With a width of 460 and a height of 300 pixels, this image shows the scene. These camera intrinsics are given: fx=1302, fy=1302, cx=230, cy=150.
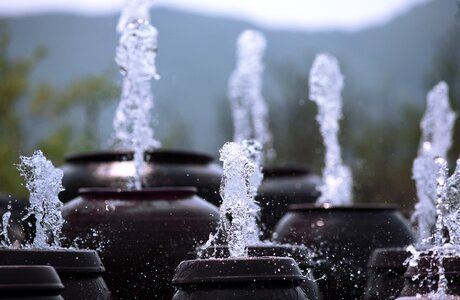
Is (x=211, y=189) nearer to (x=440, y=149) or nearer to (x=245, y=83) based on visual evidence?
(x=440, y=149)

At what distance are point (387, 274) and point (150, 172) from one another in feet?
8.47

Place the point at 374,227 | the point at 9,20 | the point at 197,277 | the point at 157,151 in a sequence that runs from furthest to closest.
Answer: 1. the point at 9,20
2. the point at 157,151
3. the point at 374,227
4. the point at 197,277

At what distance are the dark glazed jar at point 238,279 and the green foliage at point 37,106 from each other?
49.1ft

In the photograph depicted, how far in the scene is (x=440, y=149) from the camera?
37.9ft

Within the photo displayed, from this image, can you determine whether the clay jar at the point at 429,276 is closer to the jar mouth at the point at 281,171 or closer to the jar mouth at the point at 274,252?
the jar mouth at the point at 274,252

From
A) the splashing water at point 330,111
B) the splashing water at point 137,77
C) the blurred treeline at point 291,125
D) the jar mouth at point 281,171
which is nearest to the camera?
the splashing water at point 137,77

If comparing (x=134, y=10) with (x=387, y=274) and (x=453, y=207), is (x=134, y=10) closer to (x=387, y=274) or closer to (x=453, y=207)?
(x=453, y=207)

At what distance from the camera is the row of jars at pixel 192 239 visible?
5254 millimetres

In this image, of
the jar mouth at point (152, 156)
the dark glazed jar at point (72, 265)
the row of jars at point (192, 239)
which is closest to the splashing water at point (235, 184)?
the row of jars at point (192, 239)

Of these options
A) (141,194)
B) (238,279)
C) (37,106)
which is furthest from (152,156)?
(37,106)

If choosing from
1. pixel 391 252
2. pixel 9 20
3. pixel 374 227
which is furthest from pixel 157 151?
pixel 9 20

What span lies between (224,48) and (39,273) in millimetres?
97720

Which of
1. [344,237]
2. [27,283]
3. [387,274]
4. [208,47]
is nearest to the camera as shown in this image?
[27,283]

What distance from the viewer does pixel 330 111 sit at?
11883mm
